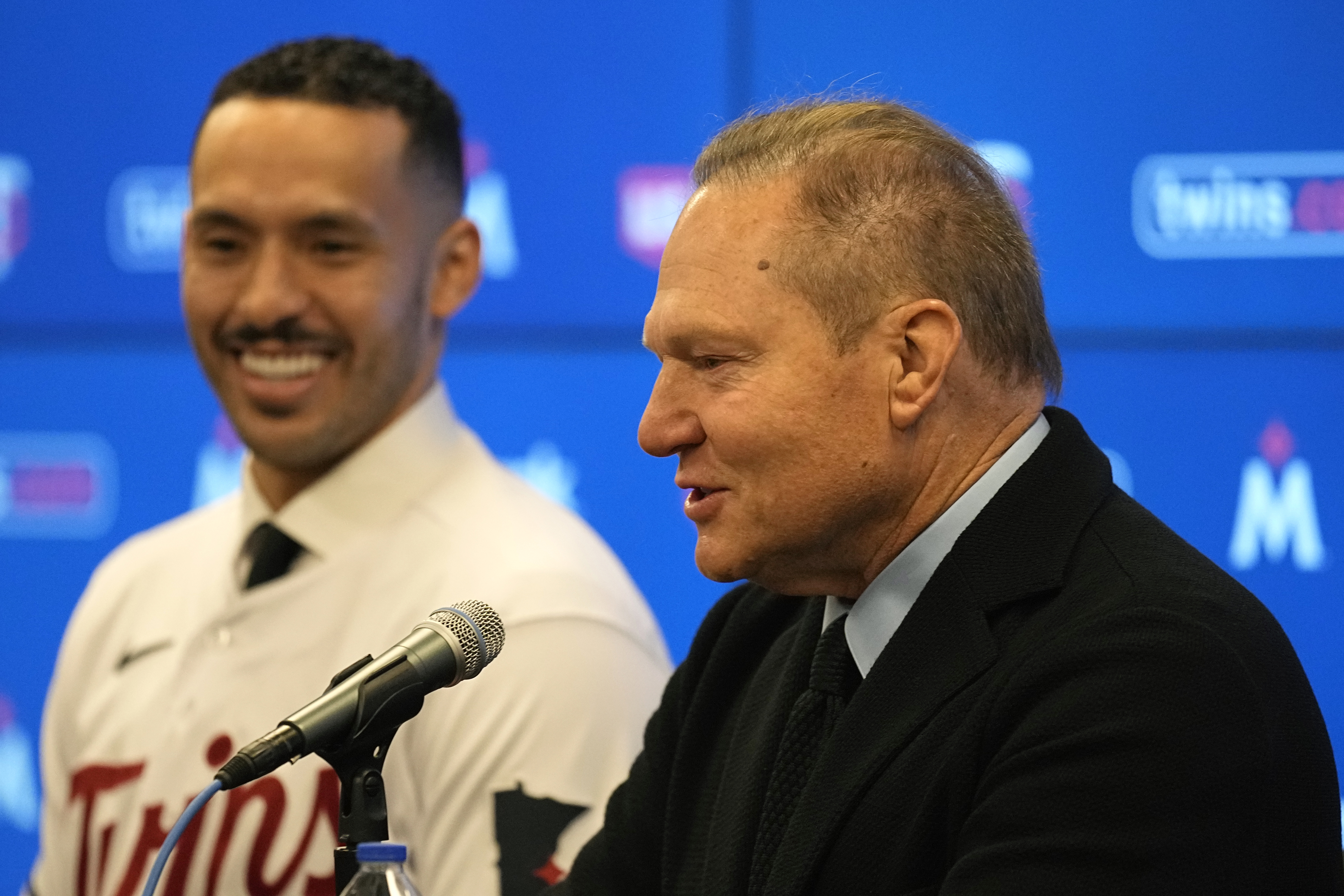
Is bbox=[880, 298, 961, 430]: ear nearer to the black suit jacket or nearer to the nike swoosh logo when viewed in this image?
the black suit jacket

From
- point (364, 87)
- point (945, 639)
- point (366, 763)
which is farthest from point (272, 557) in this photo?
point (945, 639)

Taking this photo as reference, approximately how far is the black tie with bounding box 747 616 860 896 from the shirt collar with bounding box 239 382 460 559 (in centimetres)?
86

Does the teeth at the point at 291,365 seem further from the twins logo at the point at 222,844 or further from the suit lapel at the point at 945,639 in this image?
the suit lapel at the point at 945,639

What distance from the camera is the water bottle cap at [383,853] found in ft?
3.31

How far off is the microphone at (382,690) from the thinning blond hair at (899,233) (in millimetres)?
382

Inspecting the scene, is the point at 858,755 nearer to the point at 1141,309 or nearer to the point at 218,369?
the point at 218,369

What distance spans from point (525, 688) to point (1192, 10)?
1560mm

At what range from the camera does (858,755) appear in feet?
3.93

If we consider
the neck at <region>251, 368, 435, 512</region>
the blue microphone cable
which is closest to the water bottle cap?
the blue microphone cable

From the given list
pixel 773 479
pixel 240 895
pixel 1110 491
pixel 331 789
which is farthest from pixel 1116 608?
pixel 240 895

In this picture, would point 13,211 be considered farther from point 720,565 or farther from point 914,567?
point 914,567

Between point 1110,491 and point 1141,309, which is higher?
point 1141,309

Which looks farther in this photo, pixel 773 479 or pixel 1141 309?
pixel 1141 309

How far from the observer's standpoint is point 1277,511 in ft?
8.04
